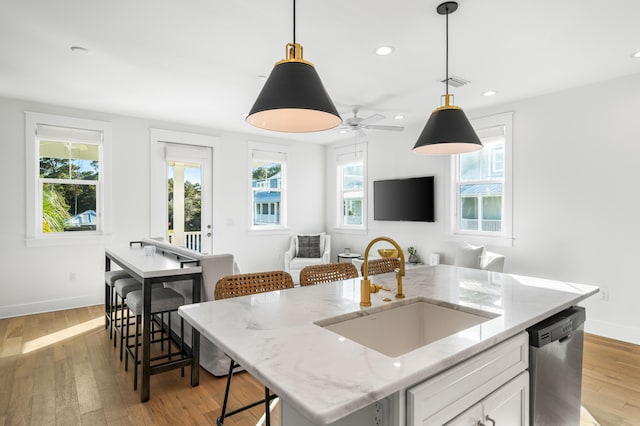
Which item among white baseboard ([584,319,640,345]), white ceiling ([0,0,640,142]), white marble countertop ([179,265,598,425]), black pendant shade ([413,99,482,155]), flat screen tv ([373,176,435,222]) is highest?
white ceiling ([0,0,640,142])

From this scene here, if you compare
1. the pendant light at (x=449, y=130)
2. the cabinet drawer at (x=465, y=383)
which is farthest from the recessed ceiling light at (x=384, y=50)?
the cabinet drawer at (x=465, y=383)

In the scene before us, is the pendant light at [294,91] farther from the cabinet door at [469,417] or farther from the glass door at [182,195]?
the glass door at [182,195]

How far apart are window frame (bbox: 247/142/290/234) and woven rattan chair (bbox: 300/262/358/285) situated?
4122 mm

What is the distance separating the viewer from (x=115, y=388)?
102 inches

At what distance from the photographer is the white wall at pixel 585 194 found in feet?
11.5

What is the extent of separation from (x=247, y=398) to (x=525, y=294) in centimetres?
190

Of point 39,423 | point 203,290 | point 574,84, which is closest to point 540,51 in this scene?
point 574,84

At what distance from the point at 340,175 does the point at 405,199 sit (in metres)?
1.77

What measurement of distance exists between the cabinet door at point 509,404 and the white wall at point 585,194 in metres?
3.04

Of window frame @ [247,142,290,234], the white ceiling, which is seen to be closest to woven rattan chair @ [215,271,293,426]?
the white ceiling

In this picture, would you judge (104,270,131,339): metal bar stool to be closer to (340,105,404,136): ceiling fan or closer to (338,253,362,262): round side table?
(340,105,404,136): ceiling fan

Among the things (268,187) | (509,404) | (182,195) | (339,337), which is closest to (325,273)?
(339,337)

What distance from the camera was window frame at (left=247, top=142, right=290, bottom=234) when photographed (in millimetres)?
6195

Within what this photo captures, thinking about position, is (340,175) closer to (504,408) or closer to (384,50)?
(384,50)
